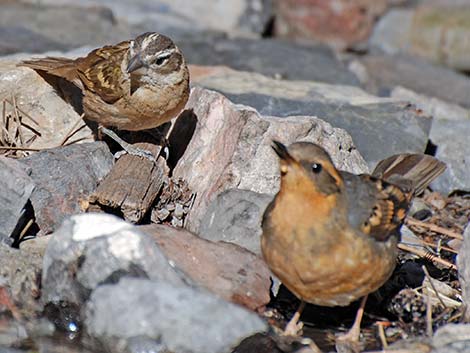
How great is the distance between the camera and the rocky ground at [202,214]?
6.15 meters

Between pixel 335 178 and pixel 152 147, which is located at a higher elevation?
pixel 335 178

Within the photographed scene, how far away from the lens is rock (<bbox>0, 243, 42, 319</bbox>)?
6637mm

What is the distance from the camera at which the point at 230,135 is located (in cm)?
808

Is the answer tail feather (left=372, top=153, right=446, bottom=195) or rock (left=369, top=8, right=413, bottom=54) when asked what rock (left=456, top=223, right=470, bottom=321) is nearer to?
tail feather (left=372, top=153, right=446, bottom=195)

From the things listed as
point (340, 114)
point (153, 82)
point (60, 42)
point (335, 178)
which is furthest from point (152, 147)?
point (60, 42)

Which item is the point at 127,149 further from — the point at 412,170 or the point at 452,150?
the point at 452,150

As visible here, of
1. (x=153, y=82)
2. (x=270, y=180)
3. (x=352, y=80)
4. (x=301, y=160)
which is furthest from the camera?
(x=352, y=80)

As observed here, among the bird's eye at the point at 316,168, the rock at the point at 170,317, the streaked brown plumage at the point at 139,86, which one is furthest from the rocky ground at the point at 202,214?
the bird's eye at the point at 316,168

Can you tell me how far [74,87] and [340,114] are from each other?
7.69 feet

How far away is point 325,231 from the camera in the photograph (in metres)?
6.08

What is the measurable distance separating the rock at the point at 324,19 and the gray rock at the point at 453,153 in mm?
5109

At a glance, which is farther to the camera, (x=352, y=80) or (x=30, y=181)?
(x=352, y=80)

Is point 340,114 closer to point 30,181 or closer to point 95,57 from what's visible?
point 95,57

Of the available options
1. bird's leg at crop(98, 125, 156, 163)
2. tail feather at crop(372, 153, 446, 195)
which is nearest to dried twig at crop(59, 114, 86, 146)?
bird's leg at crop(98, 125, 156, 163)
